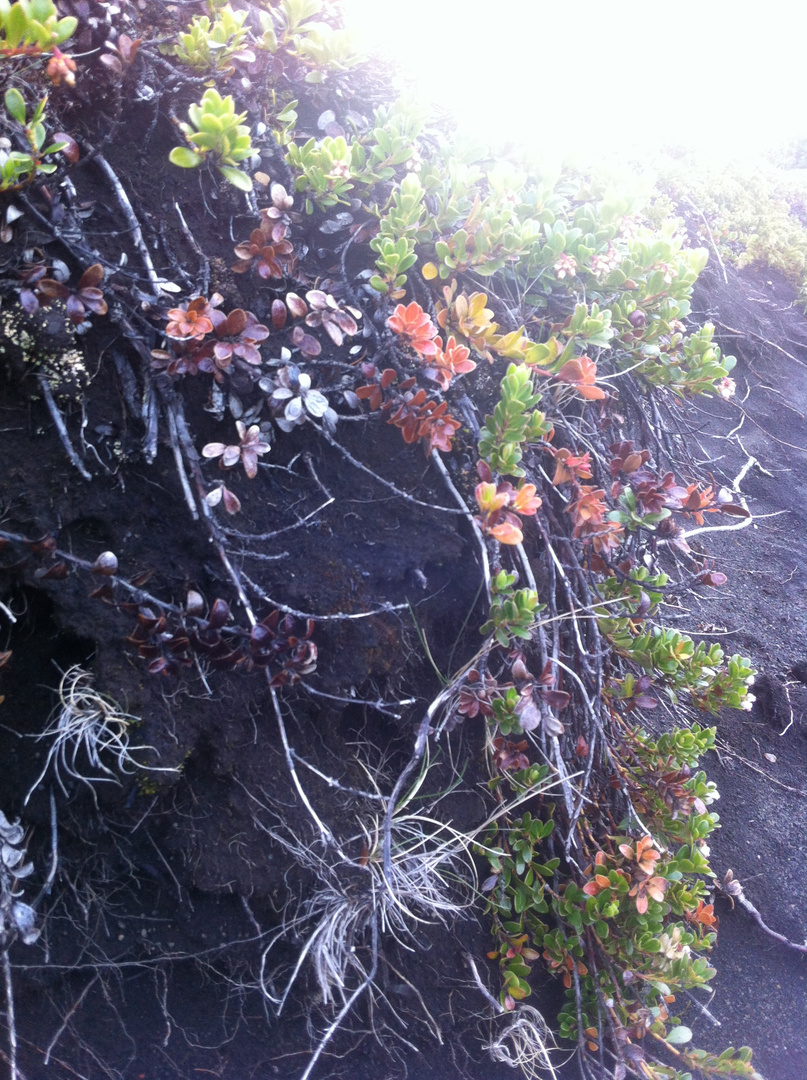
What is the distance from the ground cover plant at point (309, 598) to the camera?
1.50 m

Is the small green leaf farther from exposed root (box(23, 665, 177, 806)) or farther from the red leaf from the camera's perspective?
exposed root (box(23, 665, 177, 806))

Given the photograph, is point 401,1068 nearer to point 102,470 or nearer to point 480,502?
point 480,502

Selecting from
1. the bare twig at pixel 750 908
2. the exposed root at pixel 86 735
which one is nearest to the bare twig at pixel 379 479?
the exposed root at pixel 86 735

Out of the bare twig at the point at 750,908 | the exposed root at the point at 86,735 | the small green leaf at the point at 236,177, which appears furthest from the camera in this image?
the bare twig at the point at 750,908

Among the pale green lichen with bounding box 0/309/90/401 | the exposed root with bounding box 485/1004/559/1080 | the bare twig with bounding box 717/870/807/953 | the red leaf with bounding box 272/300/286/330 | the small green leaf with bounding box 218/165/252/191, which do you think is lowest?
the exposed root with bounding box 485/1004/559/1080

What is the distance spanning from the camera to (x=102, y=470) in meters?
1.55

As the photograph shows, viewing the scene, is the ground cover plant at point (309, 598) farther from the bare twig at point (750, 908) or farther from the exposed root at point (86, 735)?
the bare twig at point (750, 908)

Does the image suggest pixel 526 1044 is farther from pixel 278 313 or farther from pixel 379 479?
pixel 278 313

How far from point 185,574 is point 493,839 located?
1091 mm

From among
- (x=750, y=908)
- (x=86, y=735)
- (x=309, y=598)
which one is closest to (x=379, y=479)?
(x=309, y=598)

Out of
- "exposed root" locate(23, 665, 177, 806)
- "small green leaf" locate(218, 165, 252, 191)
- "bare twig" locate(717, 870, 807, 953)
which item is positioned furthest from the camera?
"bare twig" locate(717, 870, 807, 953)

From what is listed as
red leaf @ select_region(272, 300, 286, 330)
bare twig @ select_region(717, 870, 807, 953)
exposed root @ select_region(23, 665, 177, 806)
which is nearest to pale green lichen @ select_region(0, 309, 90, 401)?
red leaf @ select_region(272, 300, 286, 330)

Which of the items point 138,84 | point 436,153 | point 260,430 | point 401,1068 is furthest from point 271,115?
point 401,1068

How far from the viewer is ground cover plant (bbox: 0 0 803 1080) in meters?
1.50
